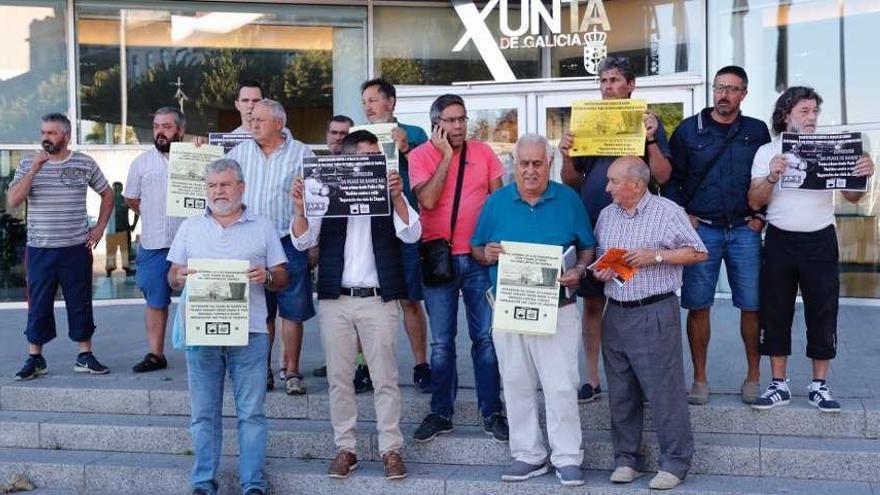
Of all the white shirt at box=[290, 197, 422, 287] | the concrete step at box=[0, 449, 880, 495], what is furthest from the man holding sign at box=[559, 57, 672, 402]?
the white shirt at box=[290, 197, 422, 287]

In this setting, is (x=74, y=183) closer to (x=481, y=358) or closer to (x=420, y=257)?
(x=420, y=257)

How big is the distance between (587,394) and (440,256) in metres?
1.27

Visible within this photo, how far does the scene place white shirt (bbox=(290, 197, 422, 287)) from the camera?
5637 millimetres

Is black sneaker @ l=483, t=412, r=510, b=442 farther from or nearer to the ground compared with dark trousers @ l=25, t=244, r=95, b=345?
nearer to the ground

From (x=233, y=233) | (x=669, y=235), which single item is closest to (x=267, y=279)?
(x=233, y=233)

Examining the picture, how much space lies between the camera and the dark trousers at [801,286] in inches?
230

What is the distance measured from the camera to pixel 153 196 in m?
7.40

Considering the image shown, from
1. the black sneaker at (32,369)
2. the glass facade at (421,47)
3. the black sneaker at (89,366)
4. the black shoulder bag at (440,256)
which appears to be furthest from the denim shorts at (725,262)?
the glass facade at (421,47)

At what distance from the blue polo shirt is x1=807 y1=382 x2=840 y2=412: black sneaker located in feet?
5.43

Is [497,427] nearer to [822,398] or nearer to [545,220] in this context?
[545,220]

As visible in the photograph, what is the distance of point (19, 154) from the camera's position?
12.1 meters

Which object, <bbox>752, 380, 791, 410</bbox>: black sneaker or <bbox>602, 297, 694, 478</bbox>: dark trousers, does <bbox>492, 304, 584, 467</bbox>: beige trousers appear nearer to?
<bbox>602, 297, 694, 478</bbox>: dark trousers

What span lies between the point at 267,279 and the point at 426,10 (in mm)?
7698

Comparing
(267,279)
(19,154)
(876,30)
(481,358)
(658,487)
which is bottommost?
(658,487)
